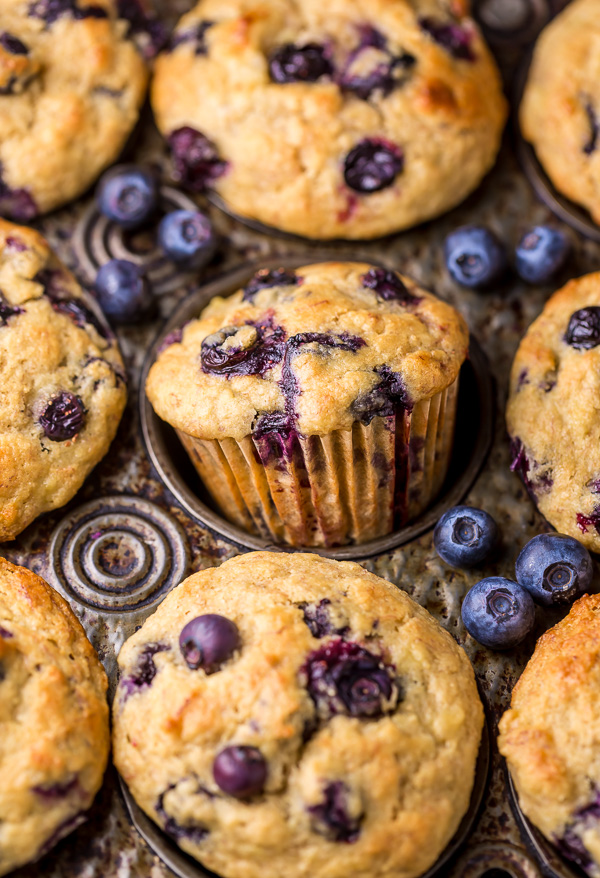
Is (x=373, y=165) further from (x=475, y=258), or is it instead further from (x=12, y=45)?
(x=12, y=45)

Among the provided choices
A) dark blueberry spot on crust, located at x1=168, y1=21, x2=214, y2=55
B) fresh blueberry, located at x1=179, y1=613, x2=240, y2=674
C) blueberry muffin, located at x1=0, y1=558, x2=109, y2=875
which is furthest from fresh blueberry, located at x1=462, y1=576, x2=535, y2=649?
dark blueberry spot on crust, located at x1=168, y1=21, x2=214, y2=55

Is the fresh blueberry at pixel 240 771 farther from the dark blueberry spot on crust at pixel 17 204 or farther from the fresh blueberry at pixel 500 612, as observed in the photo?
the dark blueberry spot on crust at pixel 17 204

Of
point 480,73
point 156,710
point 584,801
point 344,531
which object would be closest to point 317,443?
point 344,531

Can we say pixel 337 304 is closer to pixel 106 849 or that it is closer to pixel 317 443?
pixel 317 443

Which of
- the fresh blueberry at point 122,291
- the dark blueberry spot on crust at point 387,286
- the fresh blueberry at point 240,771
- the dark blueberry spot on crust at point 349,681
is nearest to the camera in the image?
the fresh blueberry at point 240,771

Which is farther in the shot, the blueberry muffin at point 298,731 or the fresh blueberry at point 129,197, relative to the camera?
the fresh blueberry at point 129,197

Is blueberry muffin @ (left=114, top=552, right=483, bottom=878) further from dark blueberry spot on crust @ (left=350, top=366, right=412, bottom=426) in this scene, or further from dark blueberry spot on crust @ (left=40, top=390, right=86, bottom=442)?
dark blueberry spot on crust @ (left=40, top=390, right=86, bottom=442)

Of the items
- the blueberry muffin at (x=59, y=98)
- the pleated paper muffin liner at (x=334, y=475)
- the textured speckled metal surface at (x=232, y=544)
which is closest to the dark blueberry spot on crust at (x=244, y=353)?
the pleated paper muffin liner at (x=334, y=475)
